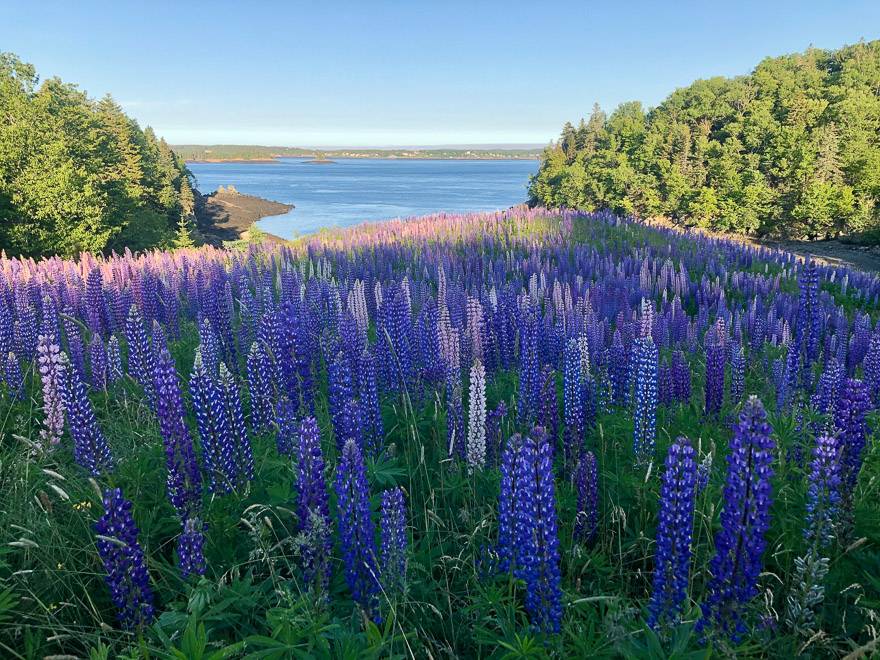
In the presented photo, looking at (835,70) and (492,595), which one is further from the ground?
(835,70)

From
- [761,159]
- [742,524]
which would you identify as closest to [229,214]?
[761,159]

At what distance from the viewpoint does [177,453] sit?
10.8ft

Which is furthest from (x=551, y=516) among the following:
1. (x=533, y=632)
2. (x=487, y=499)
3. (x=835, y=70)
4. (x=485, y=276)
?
(x=835, y=70)

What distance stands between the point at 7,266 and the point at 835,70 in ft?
211

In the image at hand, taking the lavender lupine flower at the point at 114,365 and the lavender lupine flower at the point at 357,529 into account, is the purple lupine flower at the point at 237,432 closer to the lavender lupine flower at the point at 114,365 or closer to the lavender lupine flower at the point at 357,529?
the lavender lupine flower at the point at 357,529

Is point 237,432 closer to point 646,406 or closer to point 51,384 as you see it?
point 51,384

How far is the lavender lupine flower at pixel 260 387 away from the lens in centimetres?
452

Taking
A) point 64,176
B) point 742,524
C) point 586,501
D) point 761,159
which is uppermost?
point 761,159

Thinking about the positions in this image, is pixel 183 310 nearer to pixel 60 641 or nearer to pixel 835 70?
pixel 60 641

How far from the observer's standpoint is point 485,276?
1241 cm

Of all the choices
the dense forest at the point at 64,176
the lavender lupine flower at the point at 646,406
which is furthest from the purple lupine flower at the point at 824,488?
the dense forest at the point at 64,176

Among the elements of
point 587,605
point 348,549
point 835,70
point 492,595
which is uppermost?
point 835,70

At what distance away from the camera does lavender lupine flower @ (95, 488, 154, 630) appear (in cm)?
253

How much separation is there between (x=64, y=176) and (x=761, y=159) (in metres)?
46.2
